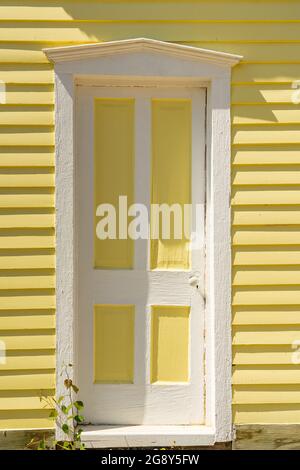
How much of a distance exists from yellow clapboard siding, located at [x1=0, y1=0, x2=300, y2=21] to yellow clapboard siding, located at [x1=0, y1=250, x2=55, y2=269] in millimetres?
1527

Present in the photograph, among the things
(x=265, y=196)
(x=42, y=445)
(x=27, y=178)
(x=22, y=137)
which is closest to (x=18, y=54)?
(x=22, y=137)

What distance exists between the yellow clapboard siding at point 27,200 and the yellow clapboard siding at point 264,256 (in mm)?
1265

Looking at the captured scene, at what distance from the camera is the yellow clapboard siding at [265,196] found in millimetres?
4531

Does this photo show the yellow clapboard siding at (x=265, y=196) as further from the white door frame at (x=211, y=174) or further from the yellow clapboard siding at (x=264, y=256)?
the yellow clapboard siding at (x=264, y=256)

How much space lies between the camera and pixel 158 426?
462 centimetres

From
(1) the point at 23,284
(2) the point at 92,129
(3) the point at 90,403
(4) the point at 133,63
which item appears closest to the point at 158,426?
(3) the point at 90,403

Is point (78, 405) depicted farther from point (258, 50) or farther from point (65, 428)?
point (258, 50)

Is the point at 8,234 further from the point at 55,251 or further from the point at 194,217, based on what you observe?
the point at 194,217

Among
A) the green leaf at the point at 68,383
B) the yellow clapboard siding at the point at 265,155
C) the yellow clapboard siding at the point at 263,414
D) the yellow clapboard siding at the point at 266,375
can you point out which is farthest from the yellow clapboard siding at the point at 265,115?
the green leaf at the point at 68,383

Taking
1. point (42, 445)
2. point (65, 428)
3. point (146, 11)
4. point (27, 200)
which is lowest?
point (42, 445)

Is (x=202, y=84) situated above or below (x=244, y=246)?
above

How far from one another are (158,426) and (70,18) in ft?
9.06

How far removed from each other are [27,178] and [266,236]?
5.30 feet

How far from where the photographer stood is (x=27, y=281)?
450cm
